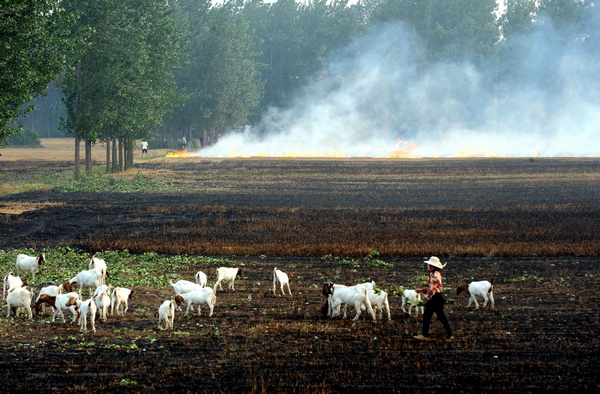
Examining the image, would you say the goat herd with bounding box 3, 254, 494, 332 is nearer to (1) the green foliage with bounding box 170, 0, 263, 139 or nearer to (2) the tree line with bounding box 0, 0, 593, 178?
(2) the tree line with bounding box 0, 0, 593, 178

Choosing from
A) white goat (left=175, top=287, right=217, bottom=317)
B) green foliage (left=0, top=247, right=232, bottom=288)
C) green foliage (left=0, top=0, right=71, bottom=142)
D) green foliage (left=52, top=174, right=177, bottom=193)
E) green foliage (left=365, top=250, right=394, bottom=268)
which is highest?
green foliage (left=0, top=0, right=71, bottom=142)

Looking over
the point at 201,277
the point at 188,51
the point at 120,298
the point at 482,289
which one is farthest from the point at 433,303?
the point at 188,51

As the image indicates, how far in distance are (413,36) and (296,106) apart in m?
28.4

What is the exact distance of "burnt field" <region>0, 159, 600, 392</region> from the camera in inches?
541

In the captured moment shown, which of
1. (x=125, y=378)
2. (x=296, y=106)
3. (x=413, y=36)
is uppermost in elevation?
(x=413, y=36)

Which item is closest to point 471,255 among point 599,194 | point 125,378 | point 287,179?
point 125,378

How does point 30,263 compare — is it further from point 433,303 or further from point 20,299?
point 433,303

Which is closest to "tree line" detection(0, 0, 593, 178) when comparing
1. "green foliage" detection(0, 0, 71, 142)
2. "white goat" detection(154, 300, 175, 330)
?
"green foliage" detection(0, 0, 71, 142)

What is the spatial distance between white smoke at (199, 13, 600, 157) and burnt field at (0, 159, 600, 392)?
83655 mm

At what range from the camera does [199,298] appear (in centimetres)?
1839

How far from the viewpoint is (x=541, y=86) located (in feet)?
469

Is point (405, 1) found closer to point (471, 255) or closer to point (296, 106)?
point (296, 106)

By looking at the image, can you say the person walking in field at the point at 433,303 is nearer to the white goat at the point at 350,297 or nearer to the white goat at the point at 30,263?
the white goat at the point at 350,297

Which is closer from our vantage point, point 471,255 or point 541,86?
point 471,255
